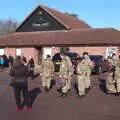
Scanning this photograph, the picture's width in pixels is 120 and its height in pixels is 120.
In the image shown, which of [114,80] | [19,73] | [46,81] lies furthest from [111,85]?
[19,73]

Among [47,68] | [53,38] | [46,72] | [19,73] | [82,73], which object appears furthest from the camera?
[53,38]

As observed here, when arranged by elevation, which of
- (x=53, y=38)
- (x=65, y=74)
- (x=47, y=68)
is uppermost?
(x=53, y=38)

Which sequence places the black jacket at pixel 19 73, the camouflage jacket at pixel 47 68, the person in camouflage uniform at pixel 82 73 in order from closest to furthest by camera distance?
1. the black jacket at pixel 19 73
2. the person in camouflage uniform at pixel 82 73
3. the camouflage jacket at pixel 47 68

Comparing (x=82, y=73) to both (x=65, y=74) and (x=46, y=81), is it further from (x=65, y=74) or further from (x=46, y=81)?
(x=46, y=81)

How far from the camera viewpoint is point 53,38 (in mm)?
45125

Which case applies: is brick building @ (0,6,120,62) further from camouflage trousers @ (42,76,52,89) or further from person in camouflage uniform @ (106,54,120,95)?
person in camouflage uniform @ (106,54,120,95)

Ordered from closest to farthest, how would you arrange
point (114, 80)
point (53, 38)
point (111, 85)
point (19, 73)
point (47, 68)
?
point (19, 73), point (114, 80), point (111, 85), point (47, 68), point (53, 38)

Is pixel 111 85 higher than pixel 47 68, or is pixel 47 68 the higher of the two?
pixel 47 68

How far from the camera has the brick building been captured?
4106 centimetres

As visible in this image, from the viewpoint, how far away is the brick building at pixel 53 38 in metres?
41.1

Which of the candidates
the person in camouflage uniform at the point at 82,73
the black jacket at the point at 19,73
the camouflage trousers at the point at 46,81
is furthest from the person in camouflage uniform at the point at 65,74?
the black jacket at the point at 19,73

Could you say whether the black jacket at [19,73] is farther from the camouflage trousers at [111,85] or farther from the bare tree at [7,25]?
the bare tree at [7,25]

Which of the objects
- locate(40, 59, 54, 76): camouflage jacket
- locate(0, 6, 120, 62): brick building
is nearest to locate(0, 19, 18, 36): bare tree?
locate(0, 6, 120, 62): brick building

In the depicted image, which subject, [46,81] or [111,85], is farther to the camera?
[46,81]
